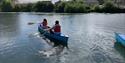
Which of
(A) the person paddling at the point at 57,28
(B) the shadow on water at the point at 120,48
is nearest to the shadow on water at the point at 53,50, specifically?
(A) the person paddling at the point at 57,28

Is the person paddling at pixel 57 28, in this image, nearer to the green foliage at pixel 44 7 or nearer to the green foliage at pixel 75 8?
the green foliage at pixel 75 8

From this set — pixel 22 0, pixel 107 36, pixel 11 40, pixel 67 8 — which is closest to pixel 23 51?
pixel 11 40

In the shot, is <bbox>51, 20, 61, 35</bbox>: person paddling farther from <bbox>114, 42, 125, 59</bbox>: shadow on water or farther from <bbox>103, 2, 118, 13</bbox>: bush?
<bbox>103, 2, 118, 13</bbox>: bush

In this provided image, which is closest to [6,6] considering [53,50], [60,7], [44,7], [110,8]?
[44,7]

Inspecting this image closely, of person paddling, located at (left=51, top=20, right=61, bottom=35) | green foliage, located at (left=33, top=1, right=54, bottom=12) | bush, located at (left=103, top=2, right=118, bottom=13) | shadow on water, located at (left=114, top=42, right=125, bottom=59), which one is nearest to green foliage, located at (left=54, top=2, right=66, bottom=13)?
green foliage, located at (left=33, top=1, right=54, bottom=12)

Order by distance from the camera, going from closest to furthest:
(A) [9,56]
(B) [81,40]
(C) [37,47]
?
(A) [9,56], (C) [37,47], (B) [81,40]

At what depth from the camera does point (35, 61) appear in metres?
19.8

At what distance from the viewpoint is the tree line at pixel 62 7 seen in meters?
81.8

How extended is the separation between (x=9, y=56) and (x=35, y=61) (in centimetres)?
284

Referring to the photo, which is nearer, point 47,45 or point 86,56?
point 86,56

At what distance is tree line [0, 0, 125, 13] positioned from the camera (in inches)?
3221

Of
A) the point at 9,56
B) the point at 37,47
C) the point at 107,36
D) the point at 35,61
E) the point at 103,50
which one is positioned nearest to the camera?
the point at 35,61

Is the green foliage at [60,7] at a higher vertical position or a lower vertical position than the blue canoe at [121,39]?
lower

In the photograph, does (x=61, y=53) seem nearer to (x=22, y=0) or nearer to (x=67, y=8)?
(x=67, y=8)
